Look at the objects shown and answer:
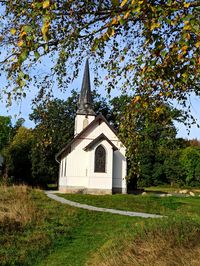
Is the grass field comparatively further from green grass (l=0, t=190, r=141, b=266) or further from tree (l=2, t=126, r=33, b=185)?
tree (l=2, t=126, r=33, b=185)

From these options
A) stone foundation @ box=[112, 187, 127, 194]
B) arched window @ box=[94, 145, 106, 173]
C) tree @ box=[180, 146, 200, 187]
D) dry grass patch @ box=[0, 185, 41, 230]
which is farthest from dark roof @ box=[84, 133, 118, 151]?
tree @ box=[180, 146, 200, 187]

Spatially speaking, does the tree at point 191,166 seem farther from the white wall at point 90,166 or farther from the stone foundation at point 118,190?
the stone foundation at point 118,190

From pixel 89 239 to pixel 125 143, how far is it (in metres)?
5.45

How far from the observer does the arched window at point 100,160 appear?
86.9ft

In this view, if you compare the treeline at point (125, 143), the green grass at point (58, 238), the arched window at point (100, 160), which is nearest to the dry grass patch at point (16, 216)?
the green grass at point (58, 238)

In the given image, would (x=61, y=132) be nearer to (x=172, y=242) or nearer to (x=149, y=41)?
(x=172, y=242)

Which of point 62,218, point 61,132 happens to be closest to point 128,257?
point 62,218

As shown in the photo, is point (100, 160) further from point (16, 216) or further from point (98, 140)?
point (16, 216)

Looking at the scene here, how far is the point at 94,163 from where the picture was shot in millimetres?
26406

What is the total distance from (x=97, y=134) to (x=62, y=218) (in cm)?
1597

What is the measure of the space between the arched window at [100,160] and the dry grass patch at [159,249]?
18.6 metres

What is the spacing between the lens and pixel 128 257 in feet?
20.0

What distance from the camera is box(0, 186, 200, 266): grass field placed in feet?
19.9

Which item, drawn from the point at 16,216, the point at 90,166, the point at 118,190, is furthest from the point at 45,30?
the point at 118,190
